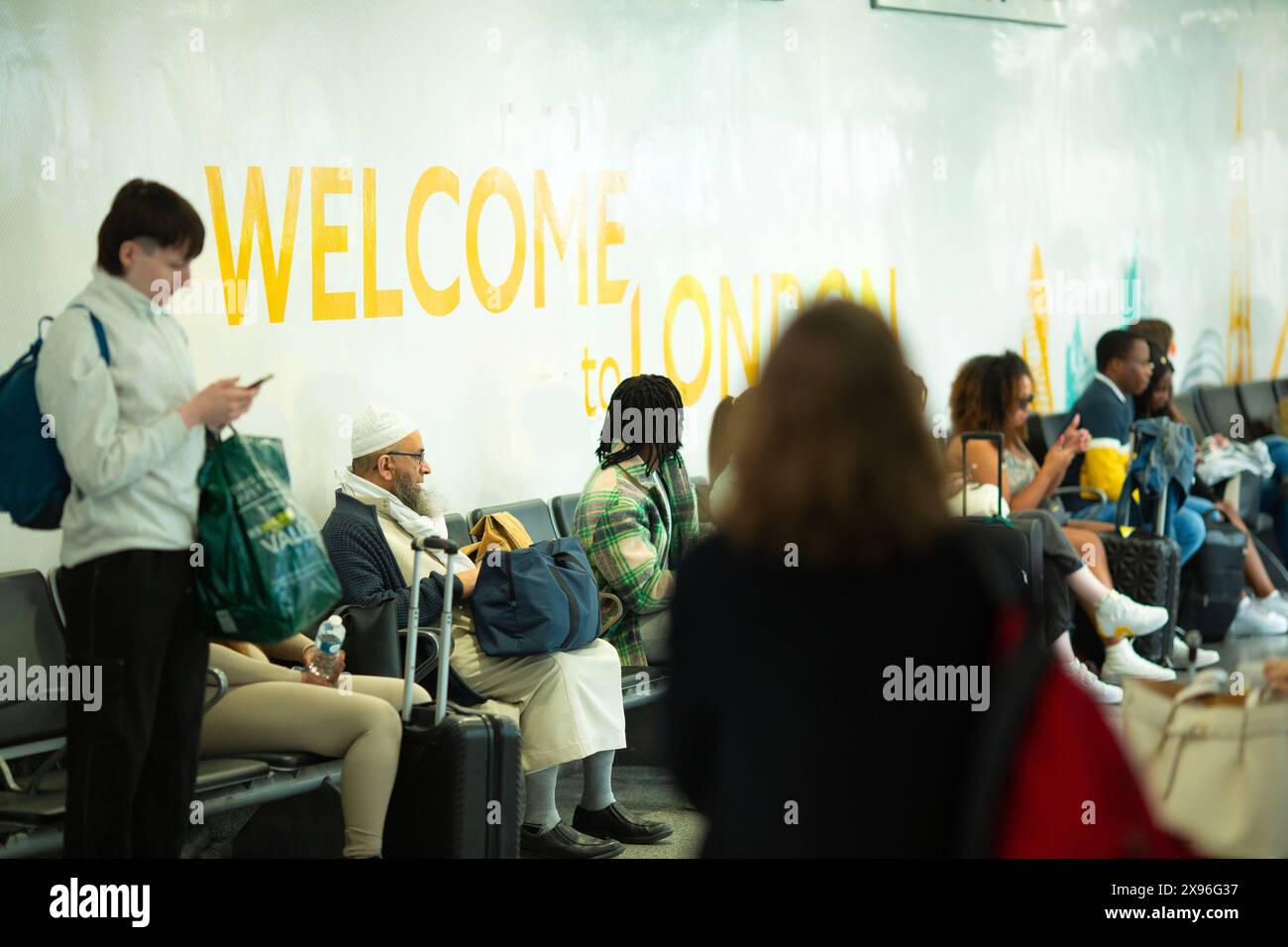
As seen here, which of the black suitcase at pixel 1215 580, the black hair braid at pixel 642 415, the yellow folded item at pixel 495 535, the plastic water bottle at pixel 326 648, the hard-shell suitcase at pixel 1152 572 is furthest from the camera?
the black suitcase at pixel 1215 580

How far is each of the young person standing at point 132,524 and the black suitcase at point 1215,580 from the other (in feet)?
16.5

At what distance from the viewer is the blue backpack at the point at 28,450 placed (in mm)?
3123

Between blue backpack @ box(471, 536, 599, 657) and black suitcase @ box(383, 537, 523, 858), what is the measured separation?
44cm

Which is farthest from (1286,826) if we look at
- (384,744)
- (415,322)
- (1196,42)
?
(1196,42)

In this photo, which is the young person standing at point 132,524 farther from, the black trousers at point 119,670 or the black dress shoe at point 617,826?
the black dress shoe at point 617,826

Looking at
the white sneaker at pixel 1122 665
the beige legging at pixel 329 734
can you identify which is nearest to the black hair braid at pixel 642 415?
the beige legging at pixel 329 734

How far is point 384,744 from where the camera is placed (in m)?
3.74

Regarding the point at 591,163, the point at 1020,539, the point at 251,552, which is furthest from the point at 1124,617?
the point at 251,552

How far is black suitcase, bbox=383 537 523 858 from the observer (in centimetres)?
376

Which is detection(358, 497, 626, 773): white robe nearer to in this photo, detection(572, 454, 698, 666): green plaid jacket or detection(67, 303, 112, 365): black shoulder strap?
detection(572, 454, 698, 666): green plaid jacket

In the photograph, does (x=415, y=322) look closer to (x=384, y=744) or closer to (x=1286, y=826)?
(x=384, y=744)

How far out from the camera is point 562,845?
4.31 metres
